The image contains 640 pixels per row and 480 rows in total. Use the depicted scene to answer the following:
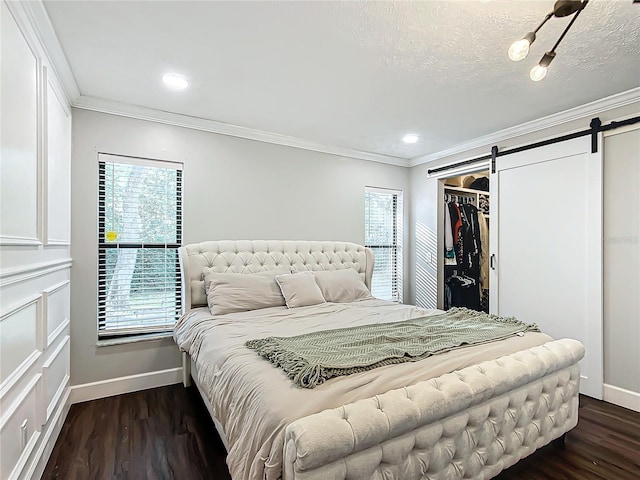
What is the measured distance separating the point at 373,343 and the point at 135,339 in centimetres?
225

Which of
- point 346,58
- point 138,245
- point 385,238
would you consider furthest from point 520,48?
point 385,238

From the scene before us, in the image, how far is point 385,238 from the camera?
189 inches

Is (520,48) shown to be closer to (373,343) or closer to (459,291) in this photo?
(373,343)

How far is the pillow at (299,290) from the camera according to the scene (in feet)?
10.2

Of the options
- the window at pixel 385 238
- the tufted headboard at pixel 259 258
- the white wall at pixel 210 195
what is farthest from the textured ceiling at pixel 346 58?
the window at pixel 385 238

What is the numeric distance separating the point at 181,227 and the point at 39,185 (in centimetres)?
136

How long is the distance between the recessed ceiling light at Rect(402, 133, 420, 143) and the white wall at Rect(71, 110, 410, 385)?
2.34 feet

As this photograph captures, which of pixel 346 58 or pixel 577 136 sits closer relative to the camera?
pixel 346 58

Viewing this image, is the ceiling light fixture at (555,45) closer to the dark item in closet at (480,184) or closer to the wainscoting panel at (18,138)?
the wainscoting panel at (18,138)

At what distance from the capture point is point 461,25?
6.19ft

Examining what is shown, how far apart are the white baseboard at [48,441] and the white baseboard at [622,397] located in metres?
4.08

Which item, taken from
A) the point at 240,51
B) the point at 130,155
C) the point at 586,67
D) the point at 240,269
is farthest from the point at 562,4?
the point at 130,155

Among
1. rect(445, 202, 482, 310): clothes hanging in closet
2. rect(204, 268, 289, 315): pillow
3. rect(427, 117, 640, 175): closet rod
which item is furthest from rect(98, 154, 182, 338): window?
rect(445, 202, 482, 310): clothes hanging in closet

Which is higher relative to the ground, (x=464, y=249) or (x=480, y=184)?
(x=480, y=184)
